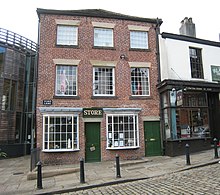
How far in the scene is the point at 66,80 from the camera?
45.7 feet

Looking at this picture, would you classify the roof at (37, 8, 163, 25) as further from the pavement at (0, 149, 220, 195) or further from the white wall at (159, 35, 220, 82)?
the pavement at (0, 149, 220, 195)

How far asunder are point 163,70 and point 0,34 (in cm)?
1272

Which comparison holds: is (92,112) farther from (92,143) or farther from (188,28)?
(188,28)

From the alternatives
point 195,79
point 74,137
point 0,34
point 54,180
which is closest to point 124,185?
point 54,180

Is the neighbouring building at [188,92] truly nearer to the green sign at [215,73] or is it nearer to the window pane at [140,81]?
the green sign at [215,73]

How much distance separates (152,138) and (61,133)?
560 centimetres

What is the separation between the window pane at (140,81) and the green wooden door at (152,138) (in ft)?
6.83

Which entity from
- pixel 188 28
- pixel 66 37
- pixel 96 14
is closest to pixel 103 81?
pixel 66 37

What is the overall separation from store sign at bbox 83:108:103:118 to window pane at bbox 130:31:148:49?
196 inches

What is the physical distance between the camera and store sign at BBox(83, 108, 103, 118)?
1347 centimetres

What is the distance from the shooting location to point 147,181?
333 inches

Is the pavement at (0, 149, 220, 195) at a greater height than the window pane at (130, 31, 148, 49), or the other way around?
the window pane at (130, 31, 148, 49)

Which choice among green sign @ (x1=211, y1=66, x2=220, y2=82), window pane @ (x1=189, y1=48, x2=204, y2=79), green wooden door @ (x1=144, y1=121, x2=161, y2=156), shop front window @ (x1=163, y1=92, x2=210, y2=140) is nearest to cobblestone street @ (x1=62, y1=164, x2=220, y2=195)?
shop front window @ (x1=163, y1=92, x2=210, y2=140)

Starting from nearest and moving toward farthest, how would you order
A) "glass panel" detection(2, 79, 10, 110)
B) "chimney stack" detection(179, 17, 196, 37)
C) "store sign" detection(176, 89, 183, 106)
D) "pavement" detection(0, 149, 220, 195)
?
"pavement" detection(0, 149, 220, 195) → "store sign" detection(176, 89, 183, 106) → "chimney stack" detection(179, 17, 196, 37) → "glass panel" detection(2, 79, 10, 110)
